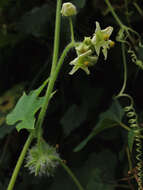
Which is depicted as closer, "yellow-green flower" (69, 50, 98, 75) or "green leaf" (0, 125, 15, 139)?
"yellow-green flower" (69, 50, 98, 75)

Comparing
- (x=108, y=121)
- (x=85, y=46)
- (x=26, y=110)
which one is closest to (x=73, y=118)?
(x=108, y=121)

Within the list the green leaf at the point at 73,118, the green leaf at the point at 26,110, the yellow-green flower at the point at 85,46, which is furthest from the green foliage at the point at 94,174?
the yellow-green flower at the point at 85,46

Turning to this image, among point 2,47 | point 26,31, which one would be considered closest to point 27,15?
point 26,31

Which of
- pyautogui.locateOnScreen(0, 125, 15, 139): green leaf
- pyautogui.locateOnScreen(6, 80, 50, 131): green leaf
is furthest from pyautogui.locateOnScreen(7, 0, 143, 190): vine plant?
pyautogui.locateOnScreen(0, 125, 15, 139): green leaf

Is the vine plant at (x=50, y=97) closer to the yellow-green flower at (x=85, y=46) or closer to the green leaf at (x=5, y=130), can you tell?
the yellow-green flower at (x=85, y=46)

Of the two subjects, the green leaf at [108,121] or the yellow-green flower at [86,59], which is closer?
the yellow-green flower at [86,59]

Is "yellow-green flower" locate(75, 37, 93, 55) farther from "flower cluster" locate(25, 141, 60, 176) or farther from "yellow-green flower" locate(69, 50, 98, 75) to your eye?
"flower cluster" locate(25, 141, 60, 176)

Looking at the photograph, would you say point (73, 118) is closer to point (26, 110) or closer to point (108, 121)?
point (108, 121)

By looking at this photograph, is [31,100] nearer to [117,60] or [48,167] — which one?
[48,167]
